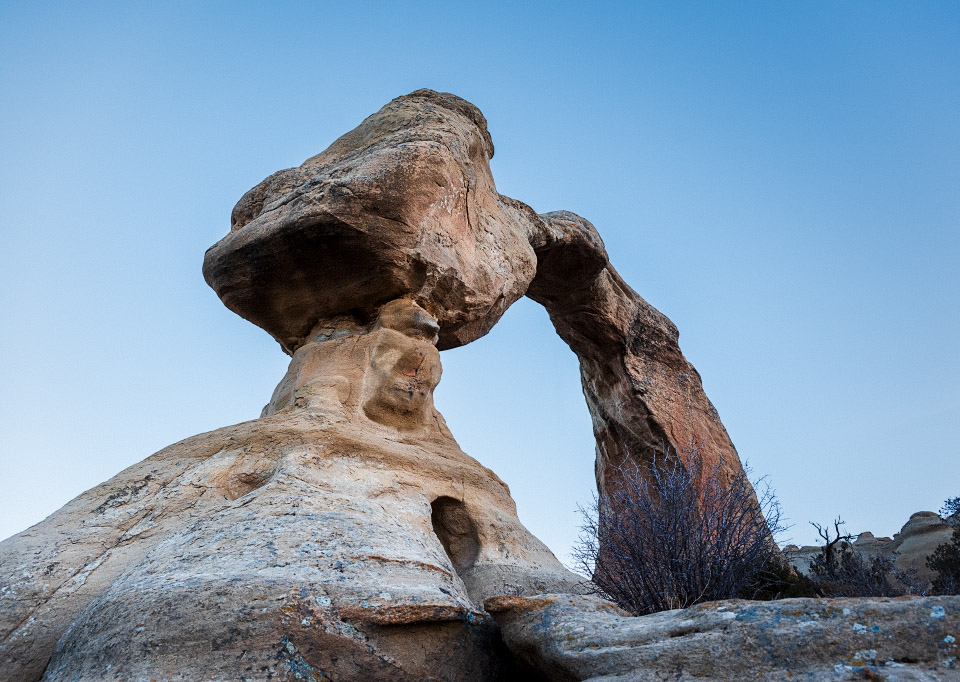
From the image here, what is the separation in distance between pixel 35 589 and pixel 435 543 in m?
1.50

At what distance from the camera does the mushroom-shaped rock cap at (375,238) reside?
4.19 metres

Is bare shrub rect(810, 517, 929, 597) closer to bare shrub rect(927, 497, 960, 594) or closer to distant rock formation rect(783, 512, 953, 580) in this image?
bare shrub rect(927, 497, 960, 594)

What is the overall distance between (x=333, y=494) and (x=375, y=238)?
5.61ft

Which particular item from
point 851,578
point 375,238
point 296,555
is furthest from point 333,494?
point 851,578

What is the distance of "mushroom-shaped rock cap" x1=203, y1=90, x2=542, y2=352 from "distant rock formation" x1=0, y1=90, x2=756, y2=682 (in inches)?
0.5

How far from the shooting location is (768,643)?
1.83 m

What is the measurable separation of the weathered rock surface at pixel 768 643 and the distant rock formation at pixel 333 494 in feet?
1.65

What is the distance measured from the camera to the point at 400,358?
433cm

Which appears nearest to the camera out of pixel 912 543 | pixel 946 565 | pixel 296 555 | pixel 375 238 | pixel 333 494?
pixel 296 555

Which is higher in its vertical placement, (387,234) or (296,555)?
(387,234)

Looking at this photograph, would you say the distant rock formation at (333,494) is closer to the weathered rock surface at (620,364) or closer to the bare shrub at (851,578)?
the weathered rock surface at (620,364)

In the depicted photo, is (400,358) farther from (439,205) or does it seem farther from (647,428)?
(647,428)

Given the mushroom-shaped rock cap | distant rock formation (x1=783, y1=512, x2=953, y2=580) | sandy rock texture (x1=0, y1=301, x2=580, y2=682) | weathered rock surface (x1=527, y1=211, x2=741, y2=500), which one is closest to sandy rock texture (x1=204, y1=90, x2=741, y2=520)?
the mushroom-shaped rock cap

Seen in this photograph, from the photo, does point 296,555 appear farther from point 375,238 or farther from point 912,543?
point 912,543
